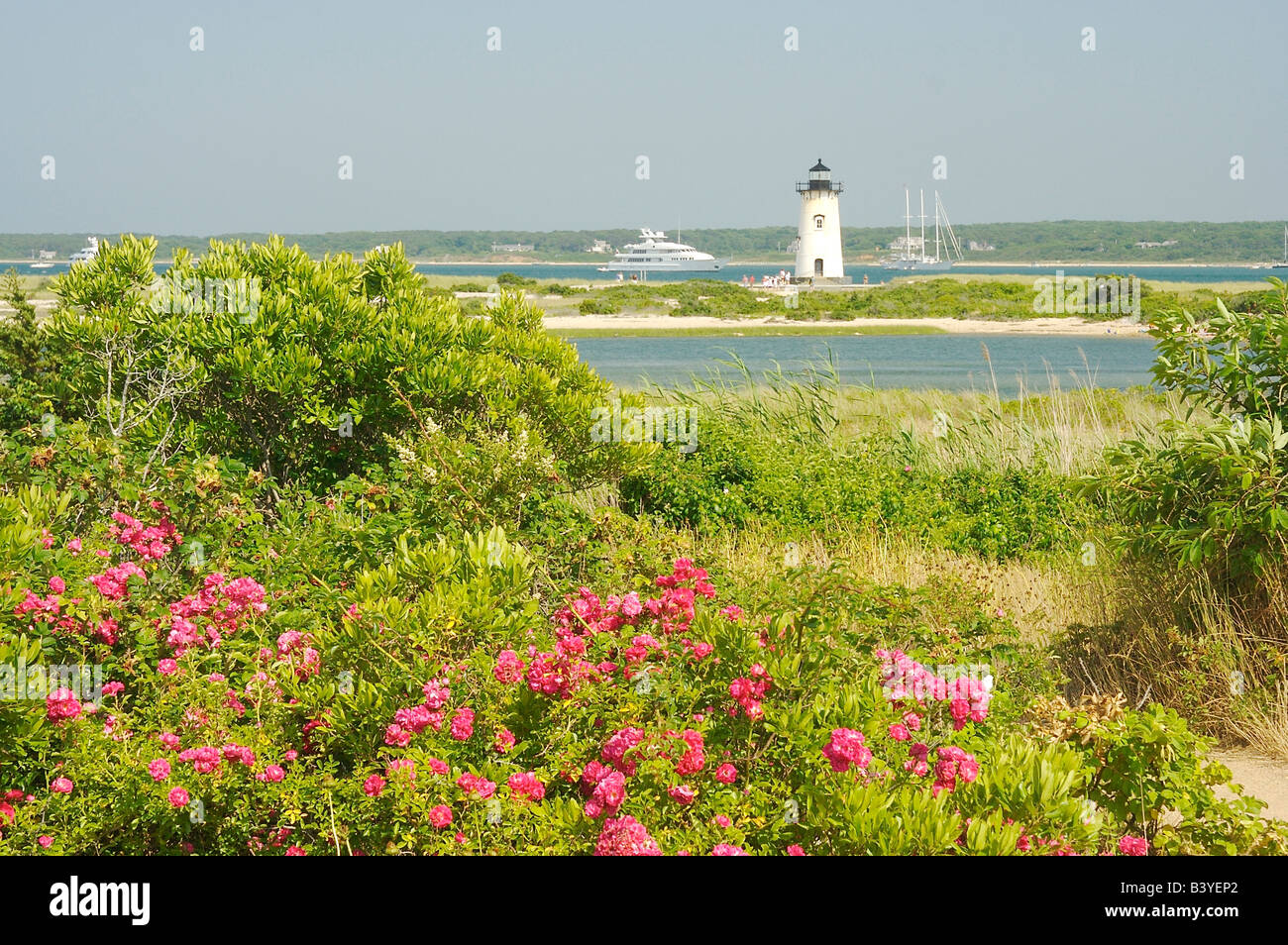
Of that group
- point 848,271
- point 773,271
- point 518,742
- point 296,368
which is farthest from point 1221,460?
point 848,271

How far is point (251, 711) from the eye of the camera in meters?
3.41

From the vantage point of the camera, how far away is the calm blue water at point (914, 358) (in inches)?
1233

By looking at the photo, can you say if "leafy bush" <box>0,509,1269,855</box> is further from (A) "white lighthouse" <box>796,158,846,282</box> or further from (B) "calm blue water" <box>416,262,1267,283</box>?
(B) "calm blue water" <box>416,262,1267,283</box>

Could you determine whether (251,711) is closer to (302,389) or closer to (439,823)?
(439,823)

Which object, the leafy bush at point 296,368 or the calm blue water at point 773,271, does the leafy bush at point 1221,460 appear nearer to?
the leafy bush at point 296,368

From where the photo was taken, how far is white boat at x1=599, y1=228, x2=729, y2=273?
5271 inches

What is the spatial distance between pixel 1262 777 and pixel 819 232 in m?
82.0

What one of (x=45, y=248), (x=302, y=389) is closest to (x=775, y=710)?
(x=302, y=389)

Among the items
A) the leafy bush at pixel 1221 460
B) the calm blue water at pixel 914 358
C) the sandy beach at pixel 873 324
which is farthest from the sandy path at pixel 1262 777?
the sandy beach at pixel 873 324

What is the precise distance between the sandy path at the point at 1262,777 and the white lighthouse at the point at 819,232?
8037 centimetres

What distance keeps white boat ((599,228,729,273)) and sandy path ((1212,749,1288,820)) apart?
5131 inches

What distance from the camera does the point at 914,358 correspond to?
136 ft

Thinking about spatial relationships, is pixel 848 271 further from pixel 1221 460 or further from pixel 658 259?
pixel 1221 460

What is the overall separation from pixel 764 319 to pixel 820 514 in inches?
1985
